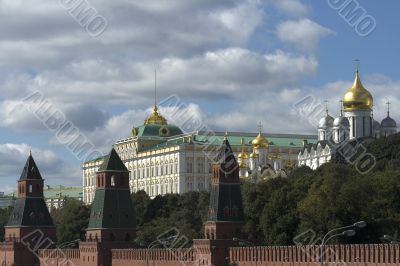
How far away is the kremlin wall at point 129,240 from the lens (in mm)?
73375

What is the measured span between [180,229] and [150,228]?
6.51m

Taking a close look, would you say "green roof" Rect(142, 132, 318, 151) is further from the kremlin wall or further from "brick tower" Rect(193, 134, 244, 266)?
"brick tower" Rect(193, 134, 244, 266)

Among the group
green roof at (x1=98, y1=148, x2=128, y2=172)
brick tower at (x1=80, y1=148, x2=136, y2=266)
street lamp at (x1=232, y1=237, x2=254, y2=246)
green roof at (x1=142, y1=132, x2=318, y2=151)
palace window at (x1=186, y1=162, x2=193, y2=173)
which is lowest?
street lamp at (x1=232, y1=237, x2=254, y2=246)

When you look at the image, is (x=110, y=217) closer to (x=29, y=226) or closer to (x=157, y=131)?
(x=29, y=226)

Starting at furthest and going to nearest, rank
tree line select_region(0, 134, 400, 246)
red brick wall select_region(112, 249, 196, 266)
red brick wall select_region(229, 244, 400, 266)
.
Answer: red brick wall select_region(112, 249, 196, 266) → tree line select_region(0, 134, 400, 246) → red brick wall select_region(229, 244, 400, 266)

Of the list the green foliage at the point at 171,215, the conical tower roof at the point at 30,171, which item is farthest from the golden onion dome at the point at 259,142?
the conical tower roof at the point at 30,171

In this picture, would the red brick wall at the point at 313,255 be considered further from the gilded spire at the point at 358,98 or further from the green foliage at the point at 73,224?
the gilded spire at the point at 358,98

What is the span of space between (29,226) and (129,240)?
11.7m

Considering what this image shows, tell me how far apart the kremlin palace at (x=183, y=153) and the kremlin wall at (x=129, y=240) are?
212 ft

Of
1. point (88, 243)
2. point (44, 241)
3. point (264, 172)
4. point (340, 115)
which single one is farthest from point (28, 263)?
point (340, 115)

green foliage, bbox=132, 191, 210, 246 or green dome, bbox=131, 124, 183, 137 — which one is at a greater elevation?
green dome, bbox=131, 124, 183, 137

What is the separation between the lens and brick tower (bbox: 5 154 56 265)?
10525 centimetres

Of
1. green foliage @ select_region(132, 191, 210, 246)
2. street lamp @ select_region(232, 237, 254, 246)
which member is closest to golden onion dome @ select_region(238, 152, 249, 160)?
green foliage @ select_region(132, 191, 210, 246)

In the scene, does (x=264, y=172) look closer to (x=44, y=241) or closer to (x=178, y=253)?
(x=44, y=241)
